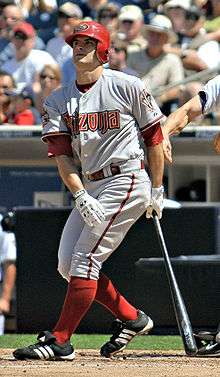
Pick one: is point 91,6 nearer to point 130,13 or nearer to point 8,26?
point 130,13

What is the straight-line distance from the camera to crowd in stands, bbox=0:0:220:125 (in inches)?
452

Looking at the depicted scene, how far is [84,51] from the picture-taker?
580 centimetres

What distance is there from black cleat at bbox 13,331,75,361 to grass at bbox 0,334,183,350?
1.36m

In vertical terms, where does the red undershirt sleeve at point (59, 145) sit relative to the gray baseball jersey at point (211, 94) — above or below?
below

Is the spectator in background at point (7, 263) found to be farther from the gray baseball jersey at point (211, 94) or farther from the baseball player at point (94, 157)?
the gray baseball jersey at point (211, 94)

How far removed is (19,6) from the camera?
13.6 metres

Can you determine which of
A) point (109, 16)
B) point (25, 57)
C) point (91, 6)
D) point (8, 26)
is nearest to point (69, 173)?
point (25, 57)

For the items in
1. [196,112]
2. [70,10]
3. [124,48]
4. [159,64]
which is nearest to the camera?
[196,112]

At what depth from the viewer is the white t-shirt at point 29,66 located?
12180 mm

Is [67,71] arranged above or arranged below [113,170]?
above

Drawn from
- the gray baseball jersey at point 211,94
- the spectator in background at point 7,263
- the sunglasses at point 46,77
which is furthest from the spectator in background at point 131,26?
the gray baseball jersey at point 211,94

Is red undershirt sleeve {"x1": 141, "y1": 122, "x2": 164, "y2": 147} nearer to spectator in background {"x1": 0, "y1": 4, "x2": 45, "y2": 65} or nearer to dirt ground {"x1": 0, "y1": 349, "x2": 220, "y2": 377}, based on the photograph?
dirt ground {"x1": 0, "y1": 349, "x2": 220, "y2": 377}

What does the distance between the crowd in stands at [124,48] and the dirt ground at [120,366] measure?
518 cm

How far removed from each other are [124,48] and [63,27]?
1291 millimetres
